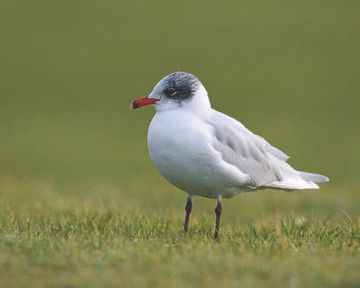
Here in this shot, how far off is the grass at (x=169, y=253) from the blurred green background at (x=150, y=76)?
11541mm

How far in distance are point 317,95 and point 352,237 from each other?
74.2 feet

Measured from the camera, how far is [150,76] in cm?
2980

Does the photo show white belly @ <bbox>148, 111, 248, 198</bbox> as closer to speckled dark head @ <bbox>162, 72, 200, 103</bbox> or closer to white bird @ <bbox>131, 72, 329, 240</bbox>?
white bird @ <bbox>131, 72, 329, 240</bbox>

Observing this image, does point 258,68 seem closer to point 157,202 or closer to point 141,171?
point 141,171

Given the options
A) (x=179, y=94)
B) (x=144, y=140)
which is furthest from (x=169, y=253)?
(x=144, y=140)

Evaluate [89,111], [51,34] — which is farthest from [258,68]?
[51,34]

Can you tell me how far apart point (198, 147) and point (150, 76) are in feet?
76.9

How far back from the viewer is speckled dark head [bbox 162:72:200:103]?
7121mm

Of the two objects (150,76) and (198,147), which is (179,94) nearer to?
(198,147)

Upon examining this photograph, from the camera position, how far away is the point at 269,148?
811cm

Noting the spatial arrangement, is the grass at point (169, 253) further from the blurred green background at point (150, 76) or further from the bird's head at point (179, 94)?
the blurred green background at point (150, 76)

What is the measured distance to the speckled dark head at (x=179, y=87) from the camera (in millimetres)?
7121

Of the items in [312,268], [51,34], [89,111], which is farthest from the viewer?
[51,34]

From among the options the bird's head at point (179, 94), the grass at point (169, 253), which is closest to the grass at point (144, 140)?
the grass at point (169, 253)
